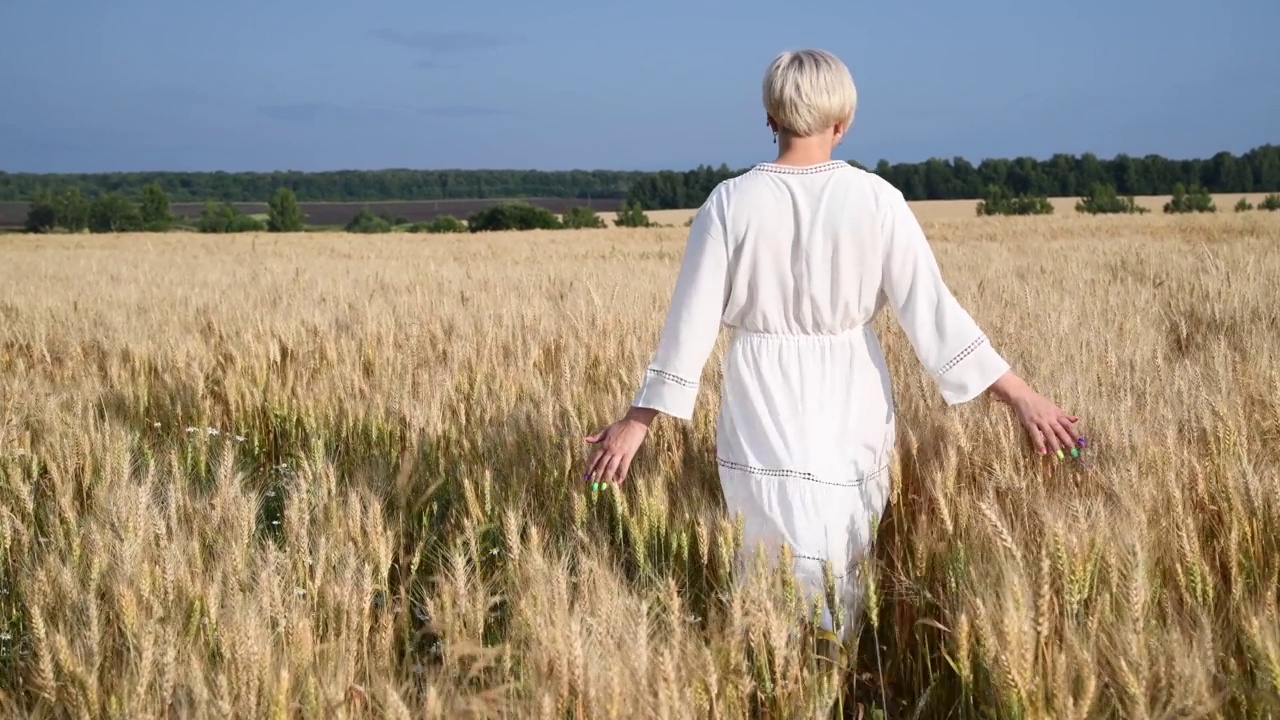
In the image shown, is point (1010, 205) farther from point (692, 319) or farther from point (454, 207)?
point (692, 319)

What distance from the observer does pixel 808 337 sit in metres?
2.22

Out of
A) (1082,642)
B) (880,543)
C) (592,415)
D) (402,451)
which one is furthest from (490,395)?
(1082,642)

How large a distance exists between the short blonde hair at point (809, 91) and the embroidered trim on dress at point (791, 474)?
2.14ft

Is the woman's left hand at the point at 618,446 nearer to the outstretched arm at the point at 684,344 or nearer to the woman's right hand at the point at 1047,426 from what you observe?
the outstretched arm at the point at 684,344

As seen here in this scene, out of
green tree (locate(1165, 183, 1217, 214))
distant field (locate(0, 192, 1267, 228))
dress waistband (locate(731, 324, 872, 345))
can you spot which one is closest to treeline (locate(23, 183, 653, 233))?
distant field (locate(0, 192, 1267, 228))

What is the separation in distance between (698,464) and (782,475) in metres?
0.70

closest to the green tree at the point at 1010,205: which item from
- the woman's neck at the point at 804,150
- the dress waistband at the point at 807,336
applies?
the dress waistband at the point at 807,336

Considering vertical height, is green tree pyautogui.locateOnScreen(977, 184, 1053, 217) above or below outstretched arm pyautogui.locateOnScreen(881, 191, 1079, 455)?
above

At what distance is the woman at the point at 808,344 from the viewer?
6.98ft

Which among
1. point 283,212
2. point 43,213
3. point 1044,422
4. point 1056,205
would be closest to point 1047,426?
point 1044,422

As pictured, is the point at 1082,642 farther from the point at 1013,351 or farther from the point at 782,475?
the point at 1013,351

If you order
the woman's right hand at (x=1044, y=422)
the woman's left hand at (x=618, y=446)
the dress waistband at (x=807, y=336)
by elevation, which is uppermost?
the dress waistband at (x=807, y=336)

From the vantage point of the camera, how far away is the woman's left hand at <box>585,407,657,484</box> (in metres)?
2.19

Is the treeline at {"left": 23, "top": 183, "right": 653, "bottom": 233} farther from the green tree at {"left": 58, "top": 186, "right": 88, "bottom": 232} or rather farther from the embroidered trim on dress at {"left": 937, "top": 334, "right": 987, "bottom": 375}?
the embroidered trim on dress at {"left": 937, "top": 334, "right": 987, "bottom": 375}
